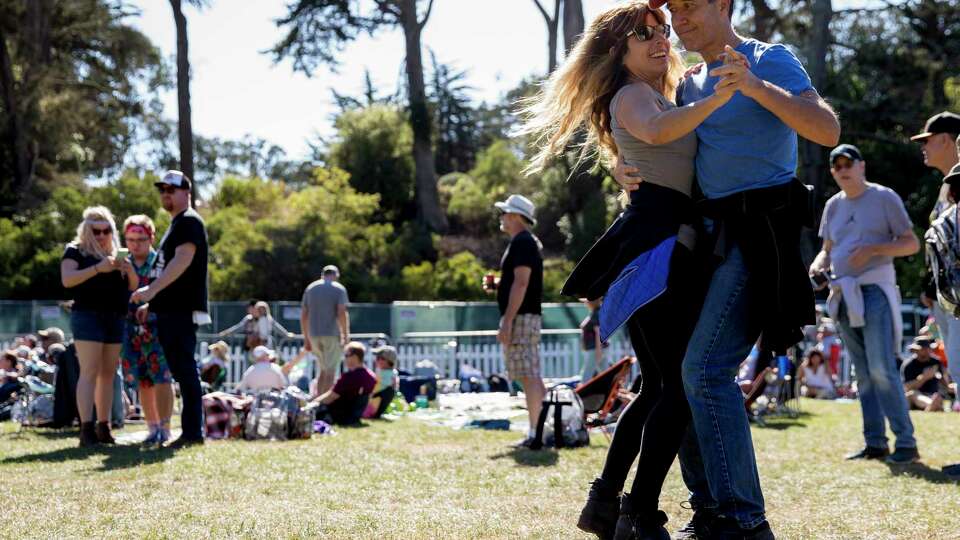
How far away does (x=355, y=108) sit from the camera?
4662 centimetres

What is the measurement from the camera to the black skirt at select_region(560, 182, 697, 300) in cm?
388

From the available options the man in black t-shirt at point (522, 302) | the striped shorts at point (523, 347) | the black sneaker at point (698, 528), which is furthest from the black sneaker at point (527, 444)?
the black sneaker at point (698, 528)

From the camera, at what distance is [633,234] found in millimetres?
3920

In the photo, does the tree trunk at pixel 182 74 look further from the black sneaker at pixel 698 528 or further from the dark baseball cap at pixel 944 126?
the black sneaker at pixel 698 528

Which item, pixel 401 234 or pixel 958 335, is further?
pixel 401 234

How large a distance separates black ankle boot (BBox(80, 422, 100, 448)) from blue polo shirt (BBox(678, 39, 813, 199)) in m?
5.91

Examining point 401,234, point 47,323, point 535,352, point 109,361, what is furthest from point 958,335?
point 401,234

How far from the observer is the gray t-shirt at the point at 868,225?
7293 millimetres

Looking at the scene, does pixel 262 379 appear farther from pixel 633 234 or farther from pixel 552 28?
pixel 552 28

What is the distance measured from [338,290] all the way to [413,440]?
477 cm

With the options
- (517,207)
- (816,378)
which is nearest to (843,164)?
(517,207)

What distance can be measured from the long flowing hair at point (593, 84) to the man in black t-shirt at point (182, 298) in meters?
4.41

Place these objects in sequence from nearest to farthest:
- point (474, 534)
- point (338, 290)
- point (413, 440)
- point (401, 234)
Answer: point (474, 534), point (413, 440), point (338, 290), point (401, 234)

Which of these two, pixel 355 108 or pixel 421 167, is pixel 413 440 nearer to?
pixel 421 167
